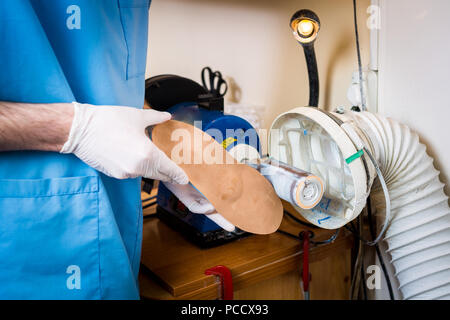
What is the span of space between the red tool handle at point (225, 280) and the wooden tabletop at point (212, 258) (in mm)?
15

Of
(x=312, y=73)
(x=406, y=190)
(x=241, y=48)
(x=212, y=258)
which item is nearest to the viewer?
(x=406, y=190)

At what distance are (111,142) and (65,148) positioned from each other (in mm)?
86

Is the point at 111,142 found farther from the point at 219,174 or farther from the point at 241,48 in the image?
the point at 241,48

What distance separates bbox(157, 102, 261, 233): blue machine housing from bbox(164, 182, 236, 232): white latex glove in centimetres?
14

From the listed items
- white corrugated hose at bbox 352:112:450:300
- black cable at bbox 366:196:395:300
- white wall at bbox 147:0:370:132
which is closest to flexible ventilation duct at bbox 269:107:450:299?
white corrugated hose at bbox 352:112:450:300

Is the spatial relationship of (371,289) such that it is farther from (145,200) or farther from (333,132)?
(145,200)

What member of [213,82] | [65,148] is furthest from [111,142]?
[213,82]

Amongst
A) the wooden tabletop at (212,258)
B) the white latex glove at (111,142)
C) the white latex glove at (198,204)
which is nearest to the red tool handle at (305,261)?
the wooden tabletop at (212,258)

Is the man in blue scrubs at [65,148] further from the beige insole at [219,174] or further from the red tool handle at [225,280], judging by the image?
the red tool handle at [225,280]

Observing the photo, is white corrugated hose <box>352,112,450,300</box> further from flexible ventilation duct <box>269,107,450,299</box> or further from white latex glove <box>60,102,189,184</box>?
white latex glove <box>60,102,189,184</box>

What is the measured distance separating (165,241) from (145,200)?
34 centimetres

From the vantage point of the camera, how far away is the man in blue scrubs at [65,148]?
716mm

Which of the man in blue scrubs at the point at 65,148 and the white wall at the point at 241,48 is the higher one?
the white wall at the point at 241,48

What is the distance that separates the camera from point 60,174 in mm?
765
